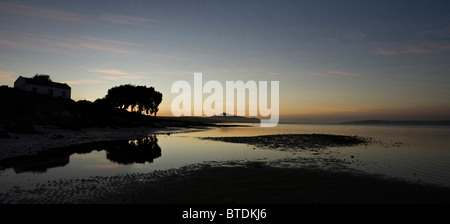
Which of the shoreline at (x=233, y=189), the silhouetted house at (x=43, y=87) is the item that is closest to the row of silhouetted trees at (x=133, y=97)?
the silhouetted house at (x=43, y=87)

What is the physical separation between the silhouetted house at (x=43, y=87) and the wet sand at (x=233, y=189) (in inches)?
3248

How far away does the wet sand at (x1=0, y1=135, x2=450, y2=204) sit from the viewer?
1028cm

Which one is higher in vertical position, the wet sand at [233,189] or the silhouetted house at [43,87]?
the silhouetted house at [43,87]

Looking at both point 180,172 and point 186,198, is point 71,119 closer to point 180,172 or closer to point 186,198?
point 180,172

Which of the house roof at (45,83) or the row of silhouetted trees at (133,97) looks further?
the row of silhouetted trees at (133,97)

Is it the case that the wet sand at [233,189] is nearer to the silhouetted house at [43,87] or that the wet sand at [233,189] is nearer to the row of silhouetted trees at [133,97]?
the silhouetted house at [43,87]

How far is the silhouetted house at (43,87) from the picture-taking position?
75588 millimetres

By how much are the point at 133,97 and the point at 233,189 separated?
340 ft

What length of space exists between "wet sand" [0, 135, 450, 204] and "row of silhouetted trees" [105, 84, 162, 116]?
323ft

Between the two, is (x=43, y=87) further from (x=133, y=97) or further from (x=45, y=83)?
(x=133, y=97)

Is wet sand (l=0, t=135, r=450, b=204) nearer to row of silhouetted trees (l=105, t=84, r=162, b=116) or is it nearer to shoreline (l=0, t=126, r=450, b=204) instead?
shoreline (l=0, t=126, r=450, b=204)

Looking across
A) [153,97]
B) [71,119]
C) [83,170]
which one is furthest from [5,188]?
[153,97]

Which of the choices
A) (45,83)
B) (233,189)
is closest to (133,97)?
(45,83)
